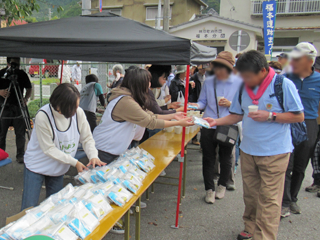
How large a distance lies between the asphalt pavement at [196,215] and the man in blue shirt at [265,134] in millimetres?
743

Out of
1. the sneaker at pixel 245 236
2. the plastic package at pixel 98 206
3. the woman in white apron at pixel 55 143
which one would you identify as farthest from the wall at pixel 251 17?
the plastic package at pixel 98 206

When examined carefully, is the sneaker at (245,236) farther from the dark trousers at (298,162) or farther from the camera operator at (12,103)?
the camera operator at (12,103)

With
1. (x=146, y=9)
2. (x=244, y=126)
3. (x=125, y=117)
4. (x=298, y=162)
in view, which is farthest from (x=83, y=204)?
(x=146, y=9)

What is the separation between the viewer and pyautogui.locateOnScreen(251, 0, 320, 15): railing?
53.6 feet

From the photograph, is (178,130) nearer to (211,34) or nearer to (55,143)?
(55,143)

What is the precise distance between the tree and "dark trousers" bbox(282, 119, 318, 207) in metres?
4.51

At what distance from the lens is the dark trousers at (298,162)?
3072mm

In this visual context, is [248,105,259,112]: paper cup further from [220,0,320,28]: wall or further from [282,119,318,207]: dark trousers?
[220,0,320,28]: wall

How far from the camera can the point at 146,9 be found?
23.1 meters

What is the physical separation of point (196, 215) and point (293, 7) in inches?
709

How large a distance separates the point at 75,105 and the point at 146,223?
67.7 inches

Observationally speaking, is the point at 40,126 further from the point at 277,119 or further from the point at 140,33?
the point at 277,119

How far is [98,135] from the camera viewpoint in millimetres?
2896

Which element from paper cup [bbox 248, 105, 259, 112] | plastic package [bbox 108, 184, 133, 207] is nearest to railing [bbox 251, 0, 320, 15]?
paper cup [bbox 248, 105, 259, 112]
